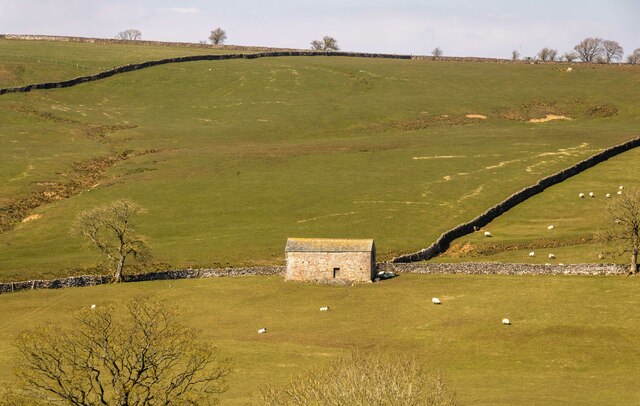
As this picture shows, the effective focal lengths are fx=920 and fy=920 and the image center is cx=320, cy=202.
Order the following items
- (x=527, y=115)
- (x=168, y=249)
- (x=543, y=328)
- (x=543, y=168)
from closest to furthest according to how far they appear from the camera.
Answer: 1. (x=543, y=328)
2. (x=168, y=249)
3. (x=543, y=168)
4. (x=527, y=115)

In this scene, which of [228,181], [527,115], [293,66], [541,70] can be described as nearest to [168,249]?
[228,181]

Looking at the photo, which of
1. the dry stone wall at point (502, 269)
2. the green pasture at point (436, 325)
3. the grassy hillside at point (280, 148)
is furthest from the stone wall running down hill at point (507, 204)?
the green pasture at point (436, 325)

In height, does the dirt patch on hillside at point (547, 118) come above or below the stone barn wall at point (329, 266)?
above

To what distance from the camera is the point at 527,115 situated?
155m

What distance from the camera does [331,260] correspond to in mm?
72438

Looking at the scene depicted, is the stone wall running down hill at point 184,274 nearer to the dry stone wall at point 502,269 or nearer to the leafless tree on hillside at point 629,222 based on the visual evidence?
the dry stone wall at point 502,269

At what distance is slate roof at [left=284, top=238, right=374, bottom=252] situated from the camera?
237 ft

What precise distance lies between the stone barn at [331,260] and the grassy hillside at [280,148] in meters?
6.19

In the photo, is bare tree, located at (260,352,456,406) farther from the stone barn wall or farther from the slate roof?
the slate roof

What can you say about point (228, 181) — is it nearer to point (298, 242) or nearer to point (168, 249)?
point (168, 249)

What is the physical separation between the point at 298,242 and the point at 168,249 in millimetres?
15460

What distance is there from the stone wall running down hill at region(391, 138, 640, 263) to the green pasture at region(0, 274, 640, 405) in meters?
7.11

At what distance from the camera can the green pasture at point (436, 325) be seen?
1861 inches

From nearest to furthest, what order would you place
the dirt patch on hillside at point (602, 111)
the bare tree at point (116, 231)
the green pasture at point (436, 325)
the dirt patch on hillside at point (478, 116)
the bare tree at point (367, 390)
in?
the bare tree at point (367, 390) → the green pasture at point (436, 325) → the bare tree at point (116, 231) → the dirt patch on hillside at point (478, 116) → the dirt patch on hillside at point (602, 111)
